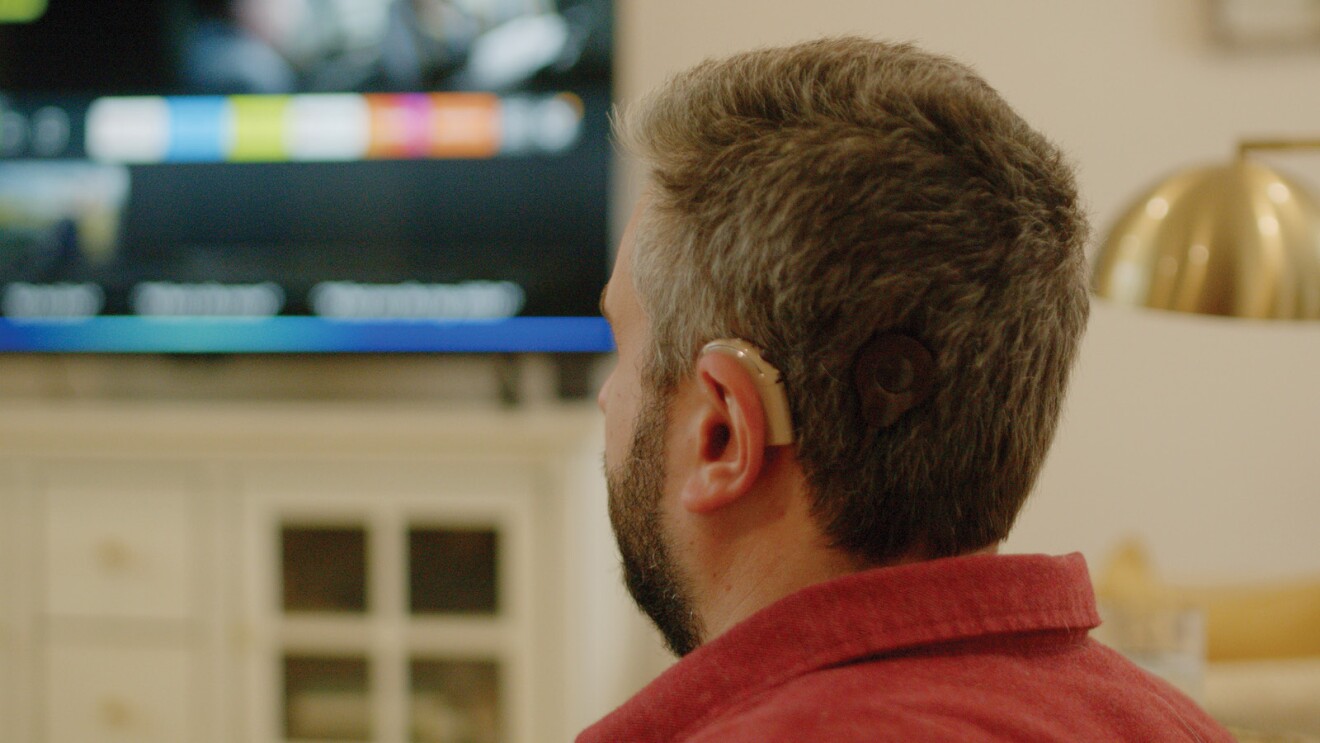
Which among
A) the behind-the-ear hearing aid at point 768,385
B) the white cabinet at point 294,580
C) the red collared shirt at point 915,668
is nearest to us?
the red collared shirt at point 915,668

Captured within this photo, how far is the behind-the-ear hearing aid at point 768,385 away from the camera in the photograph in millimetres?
629

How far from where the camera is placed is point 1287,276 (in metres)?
1.13

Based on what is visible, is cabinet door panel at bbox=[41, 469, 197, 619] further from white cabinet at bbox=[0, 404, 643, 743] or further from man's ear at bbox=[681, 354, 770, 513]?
man's ear at bbox=[681, 354, 770, 513]

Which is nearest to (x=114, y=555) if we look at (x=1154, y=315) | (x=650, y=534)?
(x=650, y=534)

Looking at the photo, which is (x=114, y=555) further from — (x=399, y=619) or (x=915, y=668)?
(x=915, y=668)

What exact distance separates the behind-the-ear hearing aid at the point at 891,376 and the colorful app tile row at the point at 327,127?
1.74m

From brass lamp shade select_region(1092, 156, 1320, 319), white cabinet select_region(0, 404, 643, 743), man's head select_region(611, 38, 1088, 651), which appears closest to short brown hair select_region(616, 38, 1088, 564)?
man's head select_region(611, 38, 1088, 651)

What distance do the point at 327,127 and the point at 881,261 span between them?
Result: 195 centimetres

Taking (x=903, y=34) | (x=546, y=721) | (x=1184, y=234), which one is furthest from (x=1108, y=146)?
(x=546, y=721)

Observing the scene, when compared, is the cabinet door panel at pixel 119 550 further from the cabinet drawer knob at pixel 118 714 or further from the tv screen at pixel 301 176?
the tv screen at pixel 301 176

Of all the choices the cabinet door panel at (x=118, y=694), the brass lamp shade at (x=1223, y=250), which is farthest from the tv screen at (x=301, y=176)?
the brass lamp shade at (x=1223, y=250)

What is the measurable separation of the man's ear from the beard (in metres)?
0.04

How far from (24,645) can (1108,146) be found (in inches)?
93.8

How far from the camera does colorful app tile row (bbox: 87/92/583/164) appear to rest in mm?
2273
